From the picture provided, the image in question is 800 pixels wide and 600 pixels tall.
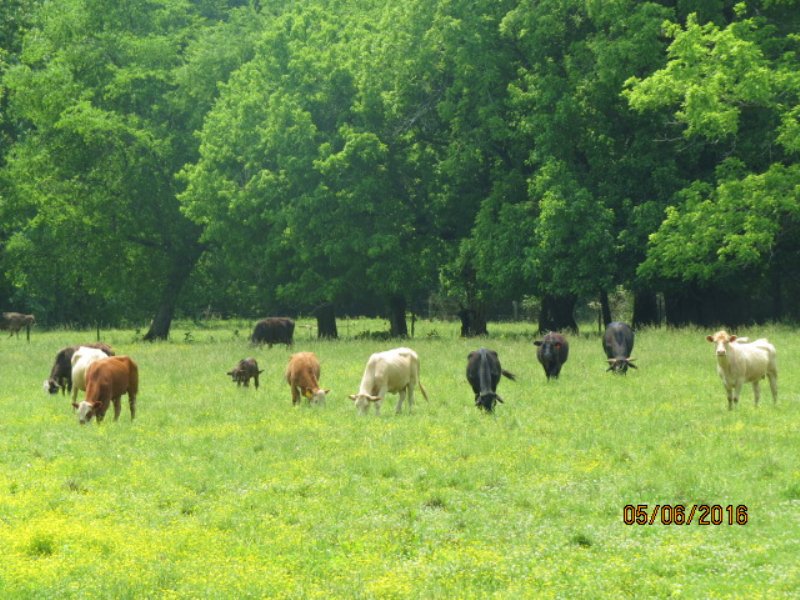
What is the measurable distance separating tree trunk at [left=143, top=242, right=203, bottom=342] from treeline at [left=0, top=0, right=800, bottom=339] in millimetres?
94

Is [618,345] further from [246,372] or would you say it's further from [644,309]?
[644,309]

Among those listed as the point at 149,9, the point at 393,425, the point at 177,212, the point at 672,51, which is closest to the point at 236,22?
the point at 149,9

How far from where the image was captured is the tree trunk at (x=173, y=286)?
50.9m

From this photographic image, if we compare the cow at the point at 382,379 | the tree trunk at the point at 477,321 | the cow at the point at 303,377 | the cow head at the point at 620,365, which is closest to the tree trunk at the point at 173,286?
the tree trunk at the point at 477,321

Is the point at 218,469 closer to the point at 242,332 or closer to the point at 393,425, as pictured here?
the point at 393,425

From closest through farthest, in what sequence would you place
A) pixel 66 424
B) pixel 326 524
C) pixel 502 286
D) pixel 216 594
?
pixel 216 594 → pixel 326 524 → pixel 66 424 → pixel 502 286

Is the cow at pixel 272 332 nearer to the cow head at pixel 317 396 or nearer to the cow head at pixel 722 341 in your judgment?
the cow head at pixel 317 396

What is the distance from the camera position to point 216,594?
382 inches

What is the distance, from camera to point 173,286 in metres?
51.4

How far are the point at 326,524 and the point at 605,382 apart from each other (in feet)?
42.9

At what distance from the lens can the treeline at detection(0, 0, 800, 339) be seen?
35938 mm
